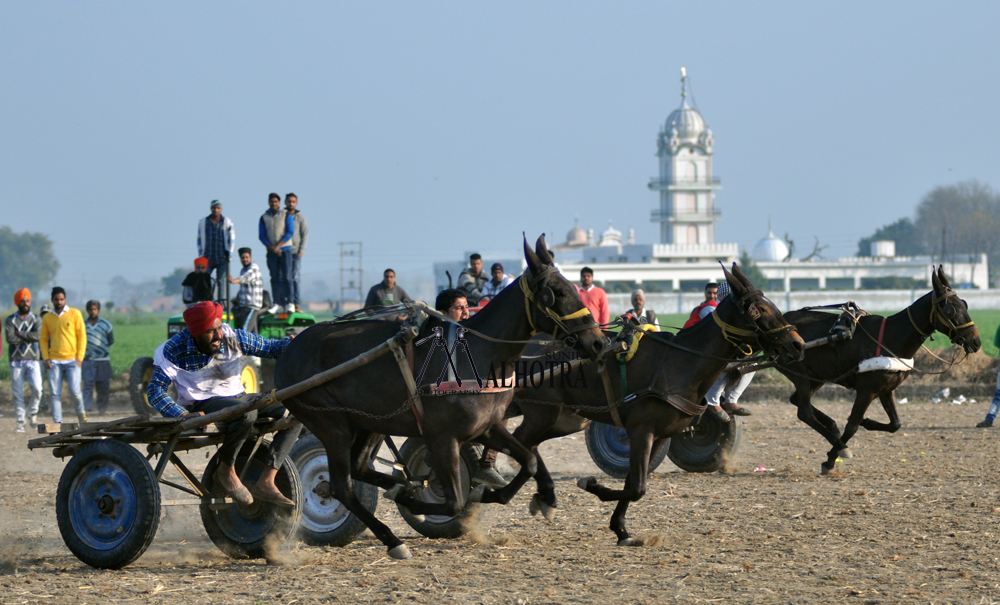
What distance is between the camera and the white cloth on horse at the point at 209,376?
24.7ft

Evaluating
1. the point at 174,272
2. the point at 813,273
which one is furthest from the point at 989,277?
the point at 174,272

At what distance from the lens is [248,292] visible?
52.5ft

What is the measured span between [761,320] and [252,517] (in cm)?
409

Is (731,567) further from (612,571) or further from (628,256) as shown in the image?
(628,256)

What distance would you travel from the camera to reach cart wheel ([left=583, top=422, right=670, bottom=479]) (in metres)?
11.1

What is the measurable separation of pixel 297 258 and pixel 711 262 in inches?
3924

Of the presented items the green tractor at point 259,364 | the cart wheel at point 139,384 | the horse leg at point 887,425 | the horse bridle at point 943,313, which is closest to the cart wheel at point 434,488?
the horse leg at point 887,425

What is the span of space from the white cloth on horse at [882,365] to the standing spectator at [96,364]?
1287cm

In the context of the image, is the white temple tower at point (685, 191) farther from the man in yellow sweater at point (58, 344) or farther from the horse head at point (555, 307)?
the horse head at point (555, 307)

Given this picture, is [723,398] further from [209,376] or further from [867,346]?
[209,376]

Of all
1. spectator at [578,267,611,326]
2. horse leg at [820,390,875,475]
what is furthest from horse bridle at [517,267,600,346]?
spectator at [578,267,611,326]

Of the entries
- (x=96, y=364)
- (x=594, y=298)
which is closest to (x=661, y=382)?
(x=594, y=298)

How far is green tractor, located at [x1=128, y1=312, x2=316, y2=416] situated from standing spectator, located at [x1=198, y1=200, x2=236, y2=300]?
665mm

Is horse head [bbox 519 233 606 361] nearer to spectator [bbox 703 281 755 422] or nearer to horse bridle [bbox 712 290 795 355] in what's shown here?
horse bridle [bbox 712 290 795 355]
